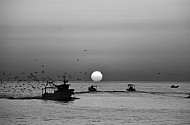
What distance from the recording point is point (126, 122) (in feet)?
207

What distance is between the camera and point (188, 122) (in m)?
63.6

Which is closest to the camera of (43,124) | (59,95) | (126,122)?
(43,124)

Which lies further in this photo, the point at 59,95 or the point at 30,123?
the point at 59,95

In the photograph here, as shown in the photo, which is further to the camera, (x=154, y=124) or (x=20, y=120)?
(x=20, y=120)

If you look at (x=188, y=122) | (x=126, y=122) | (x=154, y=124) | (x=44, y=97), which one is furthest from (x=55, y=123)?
(x=44, y=97)

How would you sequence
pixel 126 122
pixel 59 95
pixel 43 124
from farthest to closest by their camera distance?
pixel 59 95 → pixel 126 122 → pixel 43 124

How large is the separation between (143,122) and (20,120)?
2311 cm

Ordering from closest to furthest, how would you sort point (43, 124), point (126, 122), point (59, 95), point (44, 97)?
point (43, 124), point (126, 122), point (59, 95), point (44, 97)

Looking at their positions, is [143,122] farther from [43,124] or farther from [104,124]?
[43,124]

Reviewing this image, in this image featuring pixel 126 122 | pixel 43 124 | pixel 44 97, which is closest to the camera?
pixel 43 124

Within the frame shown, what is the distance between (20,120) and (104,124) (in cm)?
1663

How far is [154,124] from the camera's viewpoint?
60.8m

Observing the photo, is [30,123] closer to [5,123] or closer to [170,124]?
[5,123]

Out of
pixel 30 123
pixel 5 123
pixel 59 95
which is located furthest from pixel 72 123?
pixel 59 95
